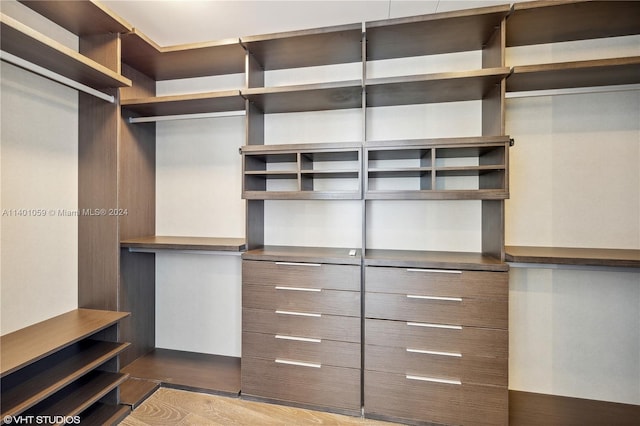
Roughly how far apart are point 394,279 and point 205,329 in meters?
1.69

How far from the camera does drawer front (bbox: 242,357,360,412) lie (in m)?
1.91

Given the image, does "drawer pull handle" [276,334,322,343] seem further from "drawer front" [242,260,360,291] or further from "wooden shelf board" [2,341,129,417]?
"wooden shelf board" [2,341,129,417]

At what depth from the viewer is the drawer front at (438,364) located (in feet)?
5.70

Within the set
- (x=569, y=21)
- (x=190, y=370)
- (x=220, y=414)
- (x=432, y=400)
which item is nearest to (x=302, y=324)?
(x=220, y=414)

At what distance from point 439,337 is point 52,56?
2.58 metres

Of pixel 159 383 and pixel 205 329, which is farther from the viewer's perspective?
pixel 205 329

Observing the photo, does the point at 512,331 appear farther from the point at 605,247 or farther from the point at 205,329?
the point at 205,329

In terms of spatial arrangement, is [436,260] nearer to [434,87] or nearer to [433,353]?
[433,353]

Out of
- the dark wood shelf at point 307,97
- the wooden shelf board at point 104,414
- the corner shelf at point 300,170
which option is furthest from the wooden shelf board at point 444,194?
the wooden shelf board at point 104,414

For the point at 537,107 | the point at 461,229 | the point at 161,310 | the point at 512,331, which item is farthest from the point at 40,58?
the point at 512,331

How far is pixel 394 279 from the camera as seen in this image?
1.85 metres

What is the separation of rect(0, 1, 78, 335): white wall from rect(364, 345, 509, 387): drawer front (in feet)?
6.58

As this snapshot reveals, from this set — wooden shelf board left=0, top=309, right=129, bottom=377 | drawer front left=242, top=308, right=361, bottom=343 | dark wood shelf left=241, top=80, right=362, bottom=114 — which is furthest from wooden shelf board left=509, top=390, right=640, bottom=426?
wooden shelf board left=0, top=309, right=129, bottom=377

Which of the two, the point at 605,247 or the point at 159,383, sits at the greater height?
the point at 605,247
